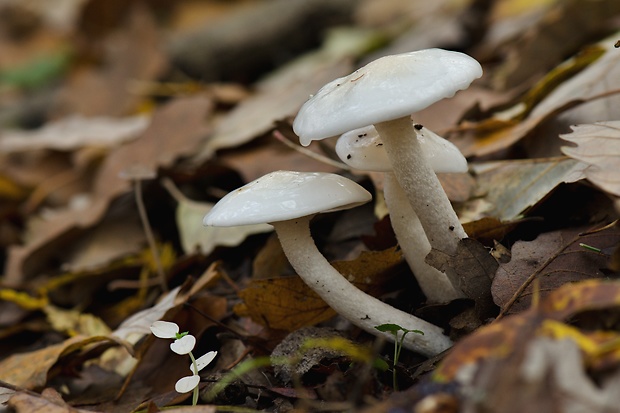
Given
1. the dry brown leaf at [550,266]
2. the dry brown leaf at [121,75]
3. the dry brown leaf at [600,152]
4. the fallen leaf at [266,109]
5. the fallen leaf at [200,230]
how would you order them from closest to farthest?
the dry brown leaf at [600,152], the dry brown leaf at [550,266], the fallen leaf at [200,230], the fallen leaf at [266,109], the dry brown leaf at [121,75]

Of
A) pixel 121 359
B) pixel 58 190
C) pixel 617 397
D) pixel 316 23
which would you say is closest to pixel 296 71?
pixel 316 23

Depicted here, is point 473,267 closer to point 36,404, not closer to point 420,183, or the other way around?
point 420,183

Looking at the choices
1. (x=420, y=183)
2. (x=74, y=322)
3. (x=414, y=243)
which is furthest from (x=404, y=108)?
(x=74, y=322)

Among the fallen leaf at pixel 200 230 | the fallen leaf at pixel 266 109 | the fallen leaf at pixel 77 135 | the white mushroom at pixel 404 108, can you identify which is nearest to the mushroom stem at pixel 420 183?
the white mushroom at pixel 404 108

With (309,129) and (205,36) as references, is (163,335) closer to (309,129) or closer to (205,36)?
(309,129)

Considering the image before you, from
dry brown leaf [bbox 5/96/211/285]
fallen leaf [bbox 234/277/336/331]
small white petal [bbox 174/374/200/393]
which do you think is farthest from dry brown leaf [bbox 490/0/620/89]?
small white petal [bbox 174/374/200/393]

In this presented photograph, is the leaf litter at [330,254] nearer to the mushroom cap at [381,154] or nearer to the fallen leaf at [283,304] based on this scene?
the fallen leaf at [283,304]
